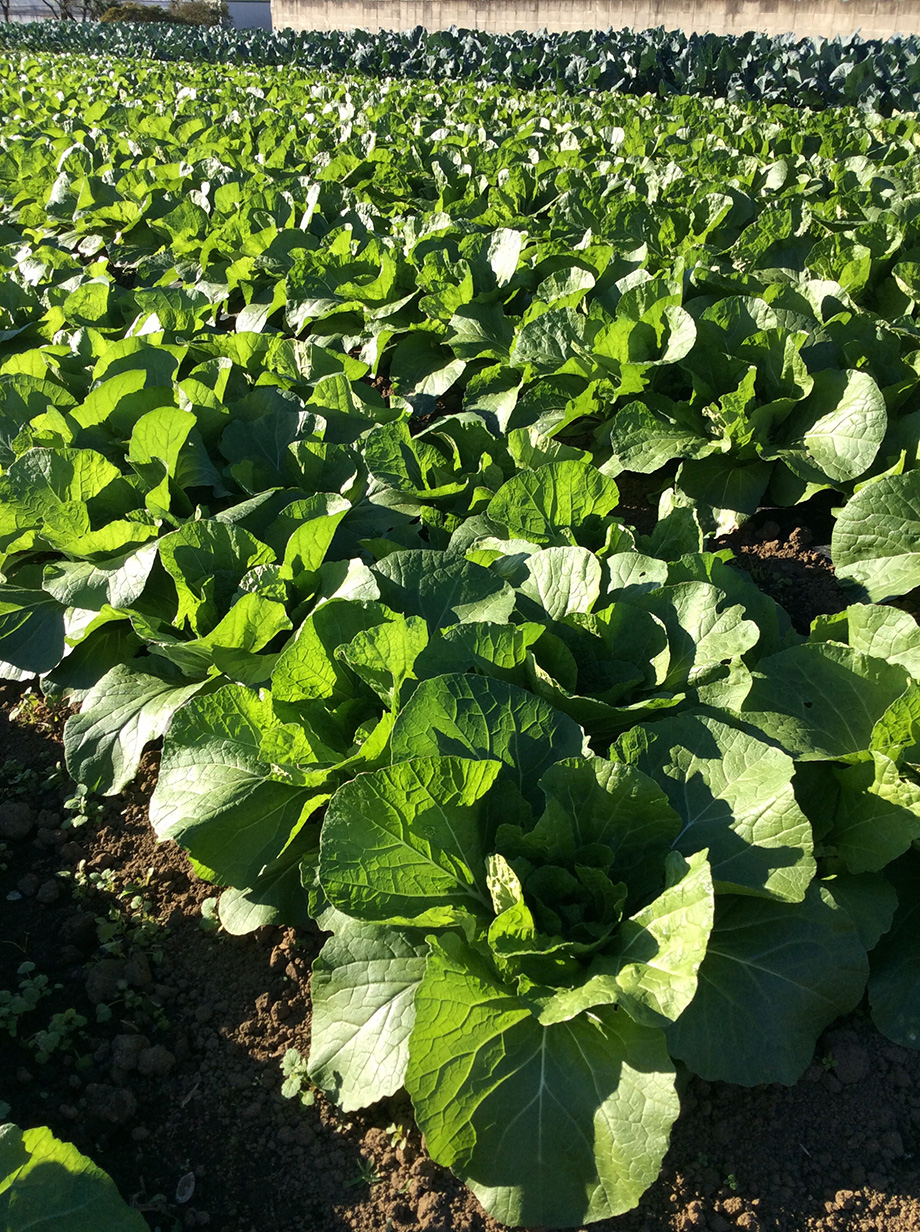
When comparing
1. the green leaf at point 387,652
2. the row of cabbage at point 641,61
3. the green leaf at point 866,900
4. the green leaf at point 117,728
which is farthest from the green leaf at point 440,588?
the row of cabbage at point 641,61

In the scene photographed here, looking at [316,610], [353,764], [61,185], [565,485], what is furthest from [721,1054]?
[61,185]

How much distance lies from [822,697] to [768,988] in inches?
29.9

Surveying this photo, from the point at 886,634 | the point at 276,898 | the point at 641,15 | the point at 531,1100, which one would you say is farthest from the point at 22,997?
the point at 641,15

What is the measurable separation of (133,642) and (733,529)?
7.54ft

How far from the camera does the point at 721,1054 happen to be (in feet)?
6.17

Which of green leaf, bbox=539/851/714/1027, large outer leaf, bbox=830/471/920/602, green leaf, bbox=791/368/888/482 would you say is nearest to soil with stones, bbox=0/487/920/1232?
green leaf, bbox=539/851/714/1027

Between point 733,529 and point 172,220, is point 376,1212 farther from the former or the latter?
point 172,220

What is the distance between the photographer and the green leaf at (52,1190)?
4.94ft

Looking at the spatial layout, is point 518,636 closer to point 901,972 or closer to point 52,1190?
point 901,972

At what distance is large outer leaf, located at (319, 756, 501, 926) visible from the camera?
1.86 m

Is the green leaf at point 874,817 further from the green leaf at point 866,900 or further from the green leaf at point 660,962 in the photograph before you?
the green leaf at point 660,962

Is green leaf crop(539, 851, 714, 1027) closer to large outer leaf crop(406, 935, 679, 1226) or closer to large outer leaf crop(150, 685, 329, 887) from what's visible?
large outer leaf crop(406, 935, 679, 1226)

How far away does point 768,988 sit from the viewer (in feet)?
6.43

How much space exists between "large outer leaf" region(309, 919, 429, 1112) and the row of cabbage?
1175 centimetres
